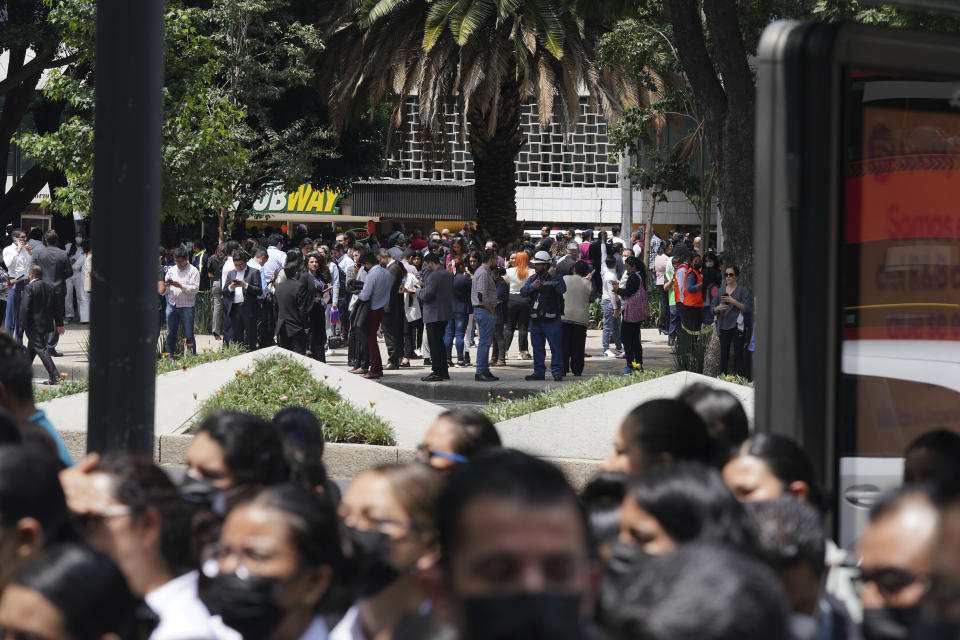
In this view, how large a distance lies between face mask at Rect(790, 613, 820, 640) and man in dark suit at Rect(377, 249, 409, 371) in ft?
45.6

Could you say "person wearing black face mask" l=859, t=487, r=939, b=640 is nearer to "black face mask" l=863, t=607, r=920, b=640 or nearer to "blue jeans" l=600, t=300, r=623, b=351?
"black face mask" l=863, t=607, r=920, b=640

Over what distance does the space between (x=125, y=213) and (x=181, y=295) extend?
12669 millimetres

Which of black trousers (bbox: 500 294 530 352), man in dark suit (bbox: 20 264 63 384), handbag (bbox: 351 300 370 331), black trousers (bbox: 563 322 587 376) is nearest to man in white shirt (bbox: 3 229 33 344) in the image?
man in dark suit (bbox: 20 264 63 384)

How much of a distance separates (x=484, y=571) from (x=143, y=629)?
1.08 m

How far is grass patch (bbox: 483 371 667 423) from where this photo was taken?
10526 millimetres

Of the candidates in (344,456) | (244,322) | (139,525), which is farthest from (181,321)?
(139,525)

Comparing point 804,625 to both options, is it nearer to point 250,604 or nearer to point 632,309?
point 250,604

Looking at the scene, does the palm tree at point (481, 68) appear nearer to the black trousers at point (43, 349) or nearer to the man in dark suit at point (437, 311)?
the man in dark suit at point (437, 311)

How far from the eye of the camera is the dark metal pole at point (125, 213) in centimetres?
463

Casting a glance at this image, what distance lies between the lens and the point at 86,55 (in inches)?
777

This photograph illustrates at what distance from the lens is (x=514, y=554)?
2.23 metres

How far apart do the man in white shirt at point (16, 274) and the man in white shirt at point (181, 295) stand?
7.46ft

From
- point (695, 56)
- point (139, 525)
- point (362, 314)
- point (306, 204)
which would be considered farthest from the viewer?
point (306, 204)

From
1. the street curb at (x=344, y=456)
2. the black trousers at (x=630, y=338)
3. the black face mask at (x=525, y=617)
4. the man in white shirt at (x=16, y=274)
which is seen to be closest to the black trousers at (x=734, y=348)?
the black trousers at (x=630, y=338)
